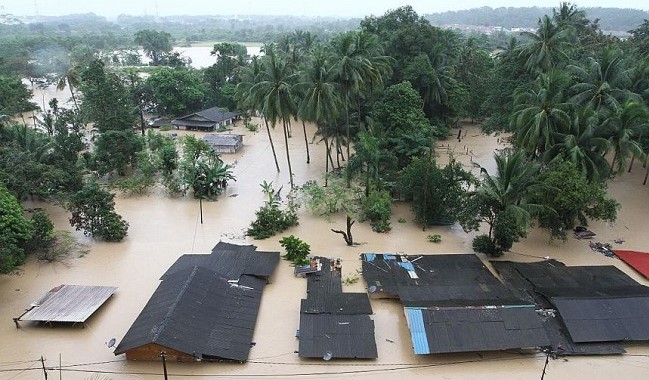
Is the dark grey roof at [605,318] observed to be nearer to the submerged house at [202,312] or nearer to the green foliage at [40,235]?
the submerged house at [202,312]

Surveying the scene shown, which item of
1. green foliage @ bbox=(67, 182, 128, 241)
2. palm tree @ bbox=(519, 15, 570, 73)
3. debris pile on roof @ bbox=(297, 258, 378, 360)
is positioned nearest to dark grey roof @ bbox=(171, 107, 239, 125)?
green foliage @ bbox=(67, 182, 128, 241)

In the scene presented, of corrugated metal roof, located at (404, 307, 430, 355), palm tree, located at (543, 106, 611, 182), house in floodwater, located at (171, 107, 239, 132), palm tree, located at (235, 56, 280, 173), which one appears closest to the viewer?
corrugated metal roof, located at (404, 307, 430, 355)

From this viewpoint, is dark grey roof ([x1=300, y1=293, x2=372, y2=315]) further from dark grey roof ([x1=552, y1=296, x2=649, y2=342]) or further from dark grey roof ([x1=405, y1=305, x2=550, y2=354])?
dark grey roof ([x1=552, y1=296, x2=649, y2=342])

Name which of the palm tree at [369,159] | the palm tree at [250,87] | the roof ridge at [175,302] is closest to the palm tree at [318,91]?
the palm tree at [369,159]

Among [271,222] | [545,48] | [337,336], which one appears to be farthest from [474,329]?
[545,48]

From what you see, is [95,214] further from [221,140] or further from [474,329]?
[474,329]

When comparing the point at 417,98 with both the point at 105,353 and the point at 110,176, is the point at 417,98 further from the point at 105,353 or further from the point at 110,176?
the point at 105,353
